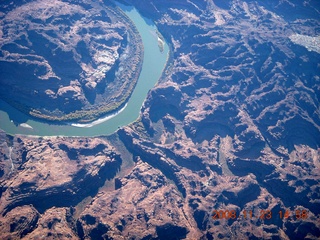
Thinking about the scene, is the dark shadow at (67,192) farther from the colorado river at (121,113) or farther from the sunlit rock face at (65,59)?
the sunlit rock face at (65,59)

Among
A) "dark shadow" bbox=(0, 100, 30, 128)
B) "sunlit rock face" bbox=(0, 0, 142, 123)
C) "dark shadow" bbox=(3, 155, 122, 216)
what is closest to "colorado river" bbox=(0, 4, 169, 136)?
"dark shadow" bbox=(0, 100, 30, 128)

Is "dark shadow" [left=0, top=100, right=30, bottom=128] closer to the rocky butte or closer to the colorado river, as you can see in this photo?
the colorado river

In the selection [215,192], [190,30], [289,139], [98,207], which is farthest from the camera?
[190,30]

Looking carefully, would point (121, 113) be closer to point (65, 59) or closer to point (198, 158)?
point (65, 59)

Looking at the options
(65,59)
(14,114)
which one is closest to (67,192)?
(14,114)

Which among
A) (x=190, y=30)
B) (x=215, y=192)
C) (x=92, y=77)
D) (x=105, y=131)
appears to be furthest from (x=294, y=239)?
(x=190, y=30)

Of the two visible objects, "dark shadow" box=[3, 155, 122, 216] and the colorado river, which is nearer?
"dark shadow" box=[3, 155, 122, 216]

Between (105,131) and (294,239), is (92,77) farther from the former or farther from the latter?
(294,239)
